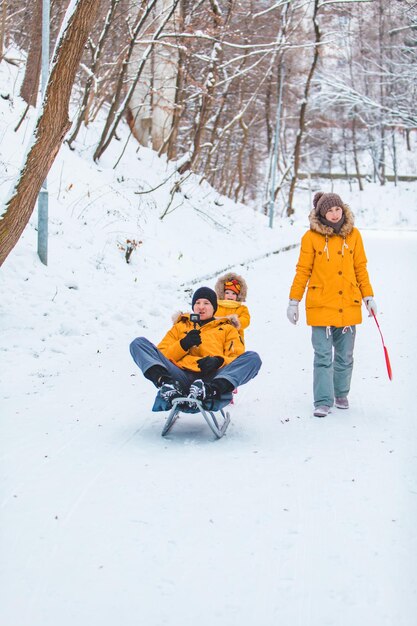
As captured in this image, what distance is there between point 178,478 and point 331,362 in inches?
90.7

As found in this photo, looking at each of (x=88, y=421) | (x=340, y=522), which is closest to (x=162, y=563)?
(x=340, y=522)

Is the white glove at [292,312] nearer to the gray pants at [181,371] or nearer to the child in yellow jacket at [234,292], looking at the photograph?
the child in yellow jacket at [234,292]

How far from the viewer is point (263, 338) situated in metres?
10.2

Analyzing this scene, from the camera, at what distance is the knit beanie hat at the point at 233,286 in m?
7.41

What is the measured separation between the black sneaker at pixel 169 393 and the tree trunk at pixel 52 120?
3023 mm

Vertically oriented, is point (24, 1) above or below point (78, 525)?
above

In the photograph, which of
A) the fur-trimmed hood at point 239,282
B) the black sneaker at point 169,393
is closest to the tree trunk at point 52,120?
the fur-trimmed hood at point 239,282

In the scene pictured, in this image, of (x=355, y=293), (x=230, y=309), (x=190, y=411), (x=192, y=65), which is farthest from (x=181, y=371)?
(x=192, y=65)

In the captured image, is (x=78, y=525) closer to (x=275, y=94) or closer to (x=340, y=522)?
(x=340, y=522)

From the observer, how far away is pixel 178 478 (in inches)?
196

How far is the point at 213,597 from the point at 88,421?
9.80 ft

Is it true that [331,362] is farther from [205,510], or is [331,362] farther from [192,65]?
[192,65]

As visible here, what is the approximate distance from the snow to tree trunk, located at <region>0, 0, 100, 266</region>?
144cm

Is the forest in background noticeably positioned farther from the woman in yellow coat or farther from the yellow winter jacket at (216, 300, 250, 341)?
the woman in yellow coat
